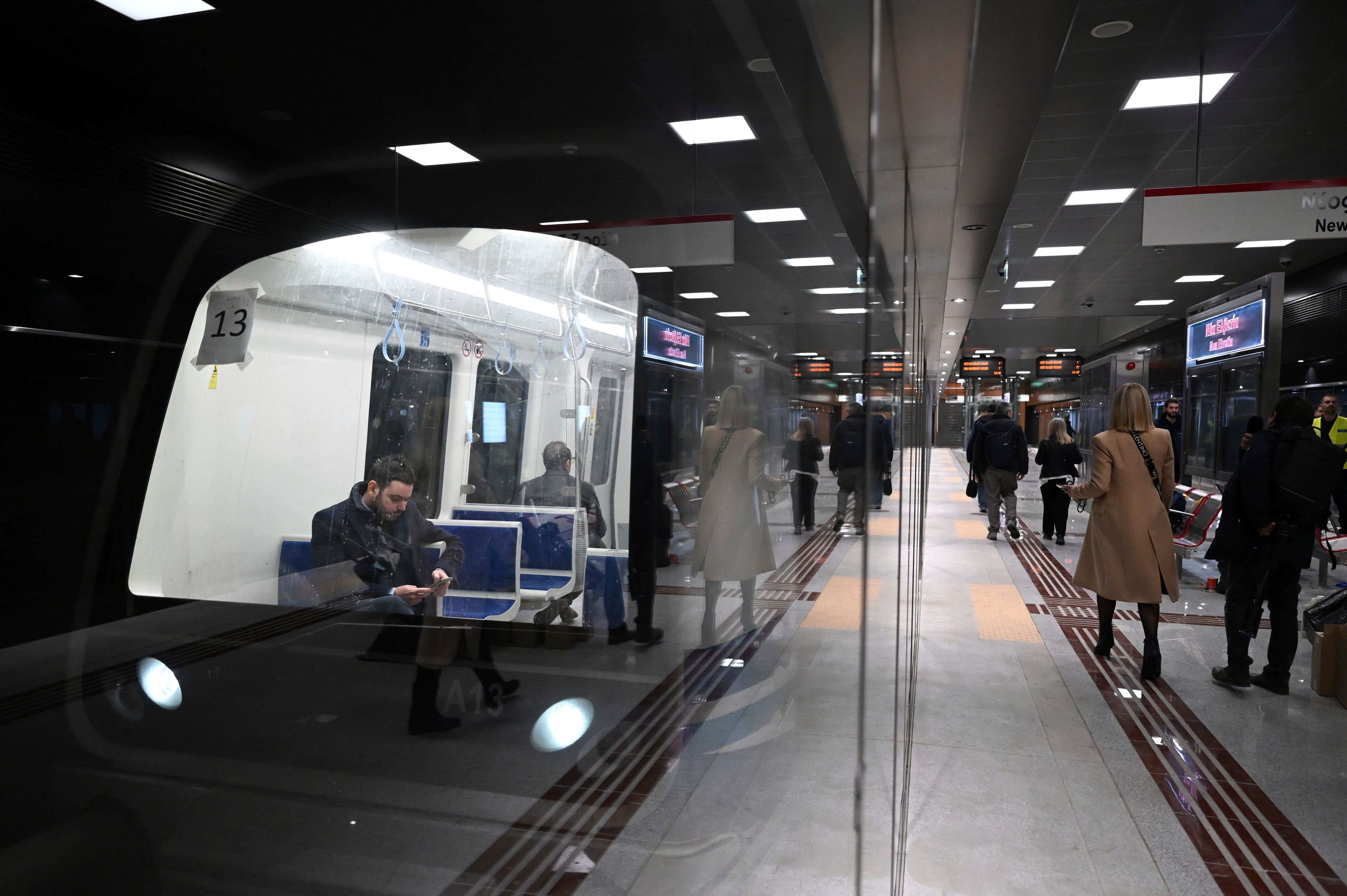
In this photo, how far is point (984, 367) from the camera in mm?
25406

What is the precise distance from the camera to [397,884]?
1.19 ft

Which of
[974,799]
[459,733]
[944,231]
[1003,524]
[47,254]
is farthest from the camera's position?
[1003,524]

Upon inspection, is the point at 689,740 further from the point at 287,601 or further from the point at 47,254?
the point at 47,254

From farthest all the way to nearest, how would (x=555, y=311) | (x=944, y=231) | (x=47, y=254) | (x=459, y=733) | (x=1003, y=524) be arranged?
(x=1003, y=524) < (x=944, y=231) < (x=555, y=311) < (x=459, y=733) < (x=47, y=254)

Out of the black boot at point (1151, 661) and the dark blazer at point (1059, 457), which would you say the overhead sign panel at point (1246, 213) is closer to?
the black boot at point (1151, 661)

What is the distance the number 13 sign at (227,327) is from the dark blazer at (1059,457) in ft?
27.6

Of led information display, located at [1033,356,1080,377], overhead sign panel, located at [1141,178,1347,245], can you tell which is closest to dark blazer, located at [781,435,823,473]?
overhead sign panel, located at [1141,178,1347,245]

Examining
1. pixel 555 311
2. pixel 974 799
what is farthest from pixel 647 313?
pixel 974 799

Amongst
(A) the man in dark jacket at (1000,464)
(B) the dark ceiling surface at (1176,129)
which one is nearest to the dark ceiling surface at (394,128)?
(B) the dark ceiling surface at (1176,129)

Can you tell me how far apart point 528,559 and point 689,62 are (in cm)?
42

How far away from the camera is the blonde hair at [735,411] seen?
0.52 meters

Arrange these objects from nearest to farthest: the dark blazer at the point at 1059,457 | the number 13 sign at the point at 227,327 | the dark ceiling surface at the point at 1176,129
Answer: the number 13 sign at the point at 227,327
the dark ceiling surface at the point at 1176,129
the dark blazer at the point at 1059,457

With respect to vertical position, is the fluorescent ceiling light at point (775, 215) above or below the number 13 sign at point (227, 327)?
above

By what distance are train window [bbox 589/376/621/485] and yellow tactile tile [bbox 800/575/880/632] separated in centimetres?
25
